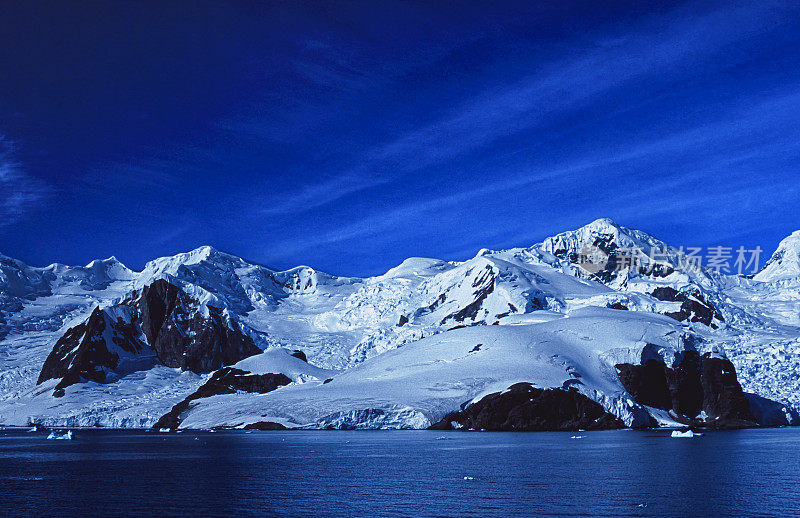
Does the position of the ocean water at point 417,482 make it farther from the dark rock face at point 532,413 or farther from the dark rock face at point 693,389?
the dark rock face at point 693,389

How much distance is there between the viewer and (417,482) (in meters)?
63.2

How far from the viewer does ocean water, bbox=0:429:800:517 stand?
4941 centimetres

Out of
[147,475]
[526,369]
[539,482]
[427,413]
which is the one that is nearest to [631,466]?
[539,482]

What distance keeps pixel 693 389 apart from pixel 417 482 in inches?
5917

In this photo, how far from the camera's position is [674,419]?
610ft

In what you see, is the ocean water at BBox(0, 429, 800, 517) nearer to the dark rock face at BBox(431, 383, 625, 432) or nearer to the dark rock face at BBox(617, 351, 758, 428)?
the dark rock face at BBox(431, 383, 625, 432)

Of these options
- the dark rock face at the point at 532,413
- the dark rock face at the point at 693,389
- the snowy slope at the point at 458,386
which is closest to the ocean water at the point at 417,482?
the dark rock face at the point at 532,413

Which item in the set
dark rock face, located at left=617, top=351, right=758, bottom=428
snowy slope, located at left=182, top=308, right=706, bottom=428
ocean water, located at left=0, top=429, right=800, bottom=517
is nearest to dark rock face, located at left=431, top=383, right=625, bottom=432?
snowy slope, located at left=182, top=308, right=706, bottom=428

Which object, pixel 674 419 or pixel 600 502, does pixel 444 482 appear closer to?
pixel 600 502

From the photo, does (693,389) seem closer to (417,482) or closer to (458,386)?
(458,386)

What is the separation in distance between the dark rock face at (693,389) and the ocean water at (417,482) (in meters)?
80.8

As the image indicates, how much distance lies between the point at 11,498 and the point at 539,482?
136 feet

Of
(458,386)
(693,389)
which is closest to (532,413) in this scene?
(458,386)

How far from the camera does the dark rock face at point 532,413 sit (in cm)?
16525
